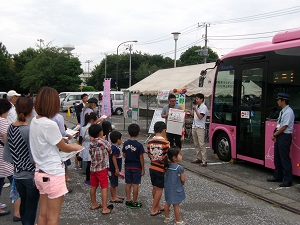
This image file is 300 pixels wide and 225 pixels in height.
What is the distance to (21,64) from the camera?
56094 millimetres

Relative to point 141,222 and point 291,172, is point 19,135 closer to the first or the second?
point 141,222

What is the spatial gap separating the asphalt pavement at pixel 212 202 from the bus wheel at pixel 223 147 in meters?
0.83

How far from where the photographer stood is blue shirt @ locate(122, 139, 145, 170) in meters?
4.69

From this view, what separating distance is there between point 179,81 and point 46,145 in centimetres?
1014

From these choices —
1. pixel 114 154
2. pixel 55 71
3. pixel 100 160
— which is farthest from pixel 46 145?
pixel 55 71

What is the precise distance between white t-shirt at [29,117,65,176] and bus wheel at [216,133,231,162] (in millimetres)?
5965

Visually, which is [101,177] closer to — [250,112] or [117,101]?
[250,112]

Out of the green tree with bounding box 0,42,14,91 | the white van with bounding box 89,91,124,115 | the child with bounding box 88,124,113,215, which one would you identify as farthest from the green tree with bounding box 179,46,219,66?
the child with bounding box 88,124,113,215

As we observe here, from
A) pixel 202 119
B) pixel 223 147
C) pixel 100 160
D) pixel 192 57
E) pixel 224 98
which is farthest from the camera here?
pixel 192 57

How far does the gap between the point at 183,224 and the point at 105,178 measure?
1.34 m

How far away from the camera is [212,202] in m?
5.26

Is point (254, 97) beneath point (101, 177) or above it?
above

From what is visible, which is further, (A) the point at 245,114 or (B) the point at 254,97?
(A) the point at 245,114

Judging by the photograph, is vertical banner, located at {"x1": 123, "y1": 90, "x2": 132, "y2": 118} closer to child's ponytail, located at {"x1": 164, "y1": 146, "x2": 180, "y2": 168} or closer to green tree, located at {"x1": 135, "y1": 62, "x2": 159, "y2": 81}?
child's ponytail, located at {"x1": 164, "y1": 146, "x2": 180, "y2": 168}
